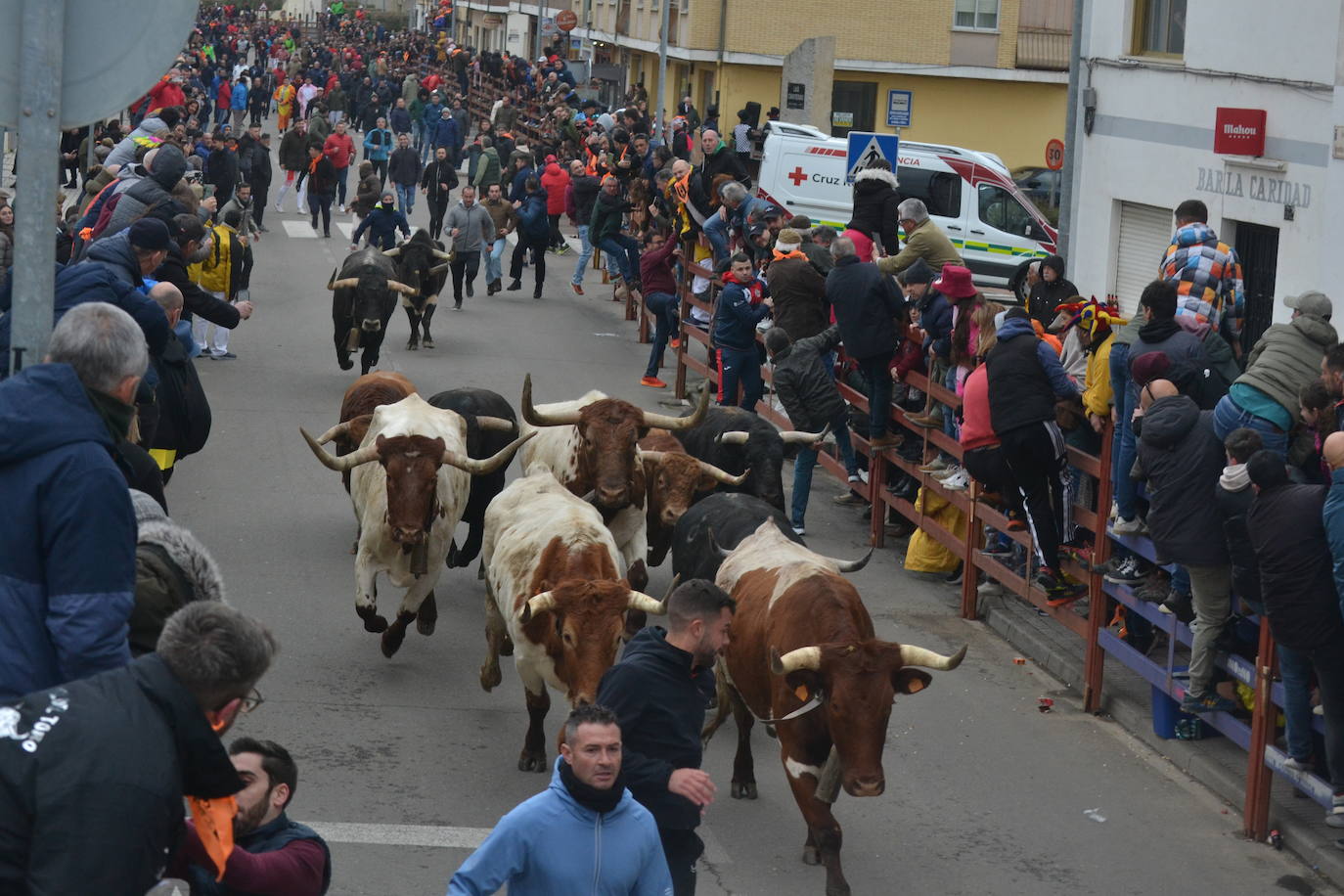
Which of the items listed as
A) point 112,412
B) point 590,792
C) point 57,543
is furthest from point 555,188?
point 57,543

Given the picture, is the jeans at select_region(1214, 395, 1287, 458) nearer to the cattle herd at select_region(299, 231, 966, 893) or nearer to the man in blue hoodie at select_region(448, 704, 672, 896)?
the cattle herd at select_region(299, 231, 966, 893)

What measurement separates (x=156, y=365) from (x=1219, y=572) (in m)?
5.75

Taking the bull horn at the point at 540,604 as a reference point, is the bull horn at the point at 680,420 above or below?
above

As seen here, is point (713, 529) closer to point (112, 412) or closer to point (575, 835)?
point (575, 835)

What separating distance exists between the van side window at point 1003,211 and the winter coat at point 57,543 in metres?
23.5

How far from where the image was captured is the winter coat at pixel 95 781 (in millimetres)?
3709

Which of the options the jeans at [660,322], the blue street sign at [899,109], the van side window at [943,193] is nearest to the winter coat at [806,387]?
the jeans at [660,322]

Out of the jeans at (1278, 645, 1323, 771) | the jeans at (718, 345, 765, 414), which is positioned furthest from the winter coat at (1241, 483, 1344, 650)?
the jeans at (718, 345, 765, 414)

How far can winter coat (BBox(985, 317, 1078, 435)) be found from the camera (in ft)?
36.8

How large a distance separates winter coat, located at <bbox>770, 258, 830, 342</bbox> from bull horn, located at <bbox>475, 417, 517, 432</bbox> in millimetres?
3614

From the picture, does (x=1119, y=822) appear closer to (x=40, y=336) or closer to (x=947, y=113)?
(x=40, y=336)

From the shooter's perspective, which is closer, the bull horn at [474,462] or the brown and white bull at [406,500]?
the brown and white bull at [406,500]

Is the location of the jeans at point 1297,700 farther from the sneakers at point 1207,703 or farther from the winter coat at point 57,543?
the winter coat at point 57,543

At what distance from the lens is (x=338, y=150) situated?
3284cm
